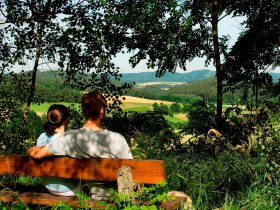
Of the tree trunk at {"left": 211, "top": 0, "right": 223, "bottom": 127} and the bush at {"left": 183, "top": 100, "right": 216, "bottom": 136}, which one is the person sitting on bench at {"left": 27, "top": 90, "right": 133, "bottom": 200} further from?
the tree trunk at {"left": 211, "top": 0, "right": 223, "bottom": 127}

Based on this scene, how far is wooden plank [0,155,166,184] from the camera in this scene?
353 centimetres

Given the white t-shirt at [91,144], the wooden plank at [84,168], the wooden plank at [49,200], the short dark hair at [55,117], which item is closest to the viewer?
the wooden plank at [84,168]

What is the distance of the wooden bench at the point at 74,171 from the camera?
11.6 feet

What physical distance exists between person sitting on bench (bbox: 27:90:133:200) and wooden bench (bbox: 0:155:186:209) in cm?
9

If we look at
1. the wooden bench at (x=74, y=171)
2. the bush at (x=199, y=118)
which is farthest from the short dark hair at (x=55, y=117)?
the bush at (x=199, y=118)

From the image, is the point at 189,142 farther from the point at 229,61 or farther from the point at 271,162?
the point at 271,162

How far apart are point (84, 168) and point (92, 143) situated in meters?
0.23

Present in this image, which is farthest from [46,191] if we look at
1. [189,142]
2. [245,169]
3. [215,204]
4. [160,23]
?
[189,142]

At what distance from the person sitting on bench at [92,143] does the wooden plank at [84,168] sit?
83 millimetres

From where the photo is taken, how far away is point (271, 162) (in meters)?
5.47

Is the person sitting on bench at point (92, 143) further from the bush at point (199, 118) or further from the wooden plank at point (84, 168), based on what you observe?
the bush at point (199, 118)

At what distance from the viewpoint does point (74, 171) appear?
379cm

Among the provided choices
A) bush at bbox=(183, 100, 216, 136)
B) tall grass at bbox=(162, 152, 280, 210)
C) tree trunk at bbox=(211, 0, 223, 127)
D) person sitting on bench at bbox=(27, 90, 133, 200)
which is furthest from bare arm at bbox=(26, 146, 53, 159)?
tree trunk at bbox=(211, 0, 223, 127)

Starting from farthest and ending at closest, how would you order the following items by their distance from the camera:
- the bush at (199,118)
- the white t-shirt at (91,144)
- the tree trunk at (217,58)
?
the tree trunk at (217,58) < the bush at (199,118) < the white t-shirt at (91,144)
